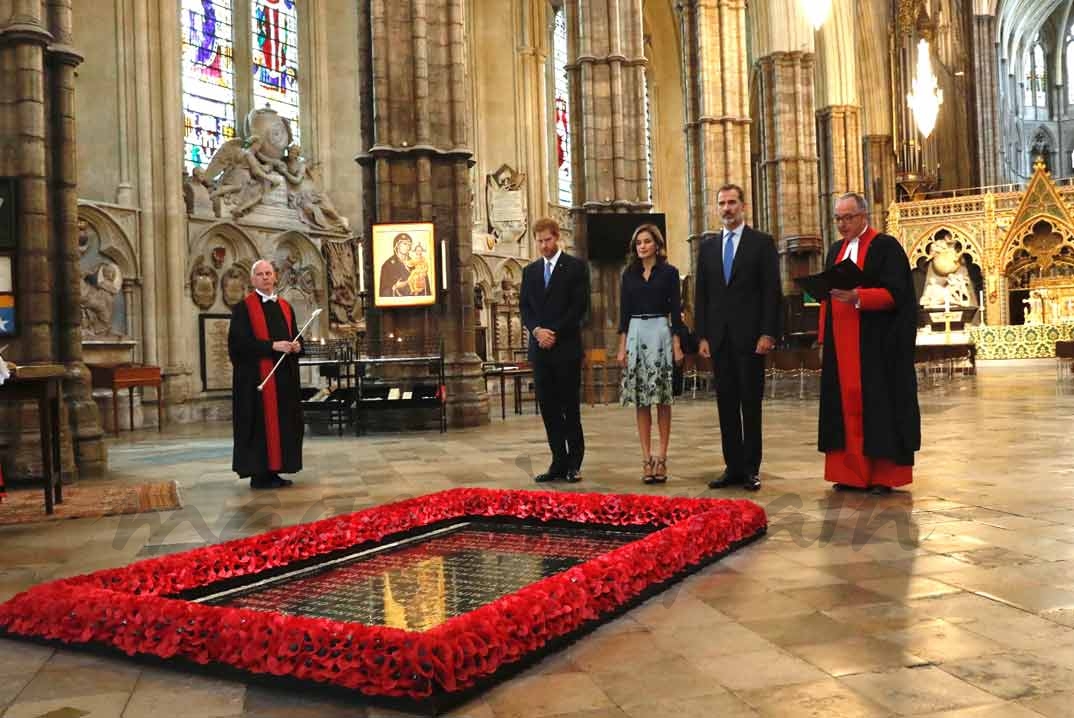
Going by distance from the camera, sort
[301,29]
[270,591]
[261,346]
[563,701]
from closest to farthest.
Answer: [563,701] < [270,591] < [261,346] < [301,29]

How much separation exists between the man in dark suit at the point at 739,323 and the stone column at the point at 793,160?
2065cm

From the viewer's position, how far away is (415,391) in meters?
11.8

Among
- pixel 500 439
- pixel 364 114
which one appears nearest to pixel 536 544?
pixel 500 439

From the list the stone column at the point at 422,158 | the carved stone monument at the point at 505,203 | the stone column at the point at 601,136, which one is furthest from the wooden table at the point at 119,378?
the carved stone monument at the point at 505,203

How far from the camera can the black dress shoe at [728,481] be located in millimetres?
6180

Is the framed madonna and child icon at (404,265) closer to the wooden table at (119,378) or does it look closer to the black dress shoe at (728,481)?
the wooden table at (119,378)

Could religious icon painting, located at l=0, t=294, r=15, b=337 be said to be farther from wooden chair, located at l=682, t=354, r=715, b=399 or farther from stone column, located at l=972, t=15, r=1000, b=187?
stone column, located at l=972, t=15, r=1000, b=187

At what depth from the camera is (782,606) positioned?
339 cm

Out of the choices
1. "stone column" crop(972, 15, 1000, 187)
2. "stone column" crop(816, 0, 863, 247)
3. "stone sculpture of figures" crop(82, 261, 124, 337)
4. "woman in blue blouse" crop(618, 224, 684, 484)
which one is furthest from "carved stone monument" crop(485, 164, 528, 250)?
"stone column" crop(972, 15, 1000, 187)

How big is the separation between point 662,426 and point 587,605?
3.39m

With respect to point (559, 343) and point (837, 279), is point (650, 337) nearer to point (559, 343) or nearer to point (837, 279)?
point (559, 343)

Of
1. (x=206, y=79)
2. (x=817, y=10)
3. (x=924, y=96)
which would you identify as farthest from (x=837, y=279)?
(x=924, y=96)

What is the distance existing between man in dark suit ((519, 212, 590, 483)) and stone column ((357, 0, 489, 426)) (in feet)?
17.8

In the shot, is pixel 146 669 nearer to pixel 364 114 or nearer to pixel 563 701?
pixel 563 701
